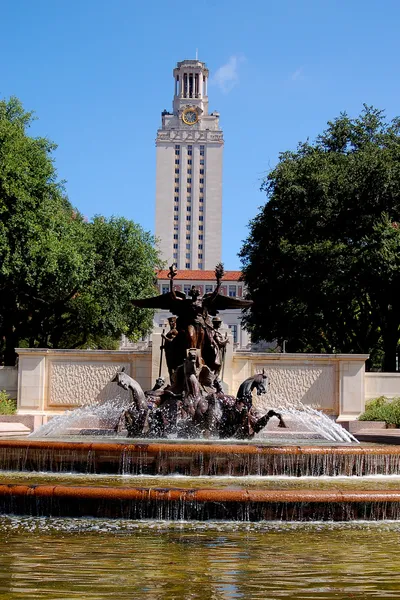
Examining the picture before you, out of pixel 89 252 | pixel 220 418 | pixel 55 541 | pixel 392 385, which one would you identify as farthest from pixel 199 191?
pixel 55 541

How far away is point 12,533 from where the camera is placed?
30.4ft

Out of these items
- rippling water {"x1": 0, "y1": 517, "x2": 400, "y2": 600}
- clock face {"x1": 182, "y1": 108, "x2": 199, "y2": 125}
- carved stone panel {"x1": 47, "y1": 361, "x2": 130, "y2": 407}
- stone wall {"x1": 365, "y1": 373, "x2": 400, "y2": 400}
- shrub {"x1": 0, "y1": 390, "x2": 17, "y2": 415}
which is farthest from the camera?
clock face {"x1": 182, "y1": 108, "x2": 199, "y2": 125}

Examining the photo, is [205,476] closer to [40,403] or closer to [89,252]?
[40,403]

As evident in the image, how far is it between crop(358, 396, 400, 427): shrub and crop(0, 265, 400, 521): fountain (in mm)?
2952

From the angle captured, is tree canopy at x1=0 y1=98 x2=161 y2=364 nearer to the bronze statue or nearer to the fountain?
the fountain

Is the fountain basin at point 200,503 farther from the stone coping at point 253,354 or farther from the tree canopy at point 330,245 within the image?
the tree canopy at point 330,245

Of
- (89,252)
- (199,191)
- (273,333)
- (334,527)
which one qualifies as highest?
(199,191)

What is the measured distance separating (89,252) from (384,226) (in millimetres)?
14616

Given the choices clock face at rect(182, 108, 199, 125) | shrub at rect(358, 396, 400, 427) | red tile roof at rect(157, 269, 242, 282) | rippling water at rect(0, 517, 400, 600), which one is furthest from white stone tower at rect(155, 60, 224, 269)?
rippling water at rect(0, 517, 400, 600)

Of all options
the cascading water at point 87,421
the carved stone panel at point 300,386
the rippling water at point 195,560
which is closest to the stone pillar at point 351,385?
the carved stone panel at point 300,386

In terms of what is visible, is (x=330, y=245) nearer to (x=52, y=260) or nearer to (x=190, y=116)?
(x=52, y=260)

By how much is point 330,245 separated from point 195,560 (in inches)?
1229

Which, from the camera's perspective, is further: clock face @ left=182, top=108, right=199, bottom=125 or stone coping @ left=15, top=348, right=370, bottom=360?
clock face @ left=182, top=108, right=199, bottom=125

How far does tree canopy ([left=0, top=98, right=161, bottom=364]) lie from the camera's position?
115 feet
